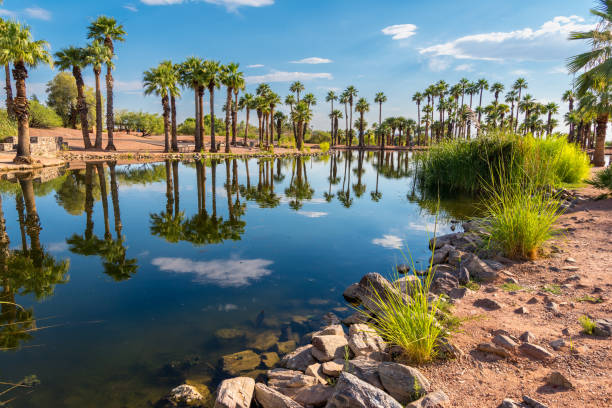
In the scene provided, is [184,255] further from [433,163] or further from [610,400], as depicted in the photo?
[433,163]

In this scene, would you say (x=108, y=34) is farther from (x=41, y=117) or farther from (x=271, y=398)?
(x=271, y=398)

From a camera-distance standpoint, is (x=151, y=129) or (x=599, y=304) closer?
(x=599, y=304)

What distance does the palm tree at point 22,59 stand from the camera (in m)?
23.6

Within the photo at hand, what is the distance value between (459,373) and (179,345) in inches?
150

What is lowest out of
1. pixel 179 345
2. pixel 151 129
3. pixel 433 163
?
pixel 179 345

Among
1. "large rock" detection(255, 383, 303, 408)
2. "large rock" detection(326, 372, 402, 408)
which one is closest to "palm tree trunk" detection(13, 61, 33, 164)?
"large rock" detection(255, 383, 303, 408)

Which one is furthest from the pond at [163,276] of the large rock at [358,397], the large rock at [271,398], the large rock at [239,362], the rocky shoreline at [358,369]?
the large rock at [358,397]

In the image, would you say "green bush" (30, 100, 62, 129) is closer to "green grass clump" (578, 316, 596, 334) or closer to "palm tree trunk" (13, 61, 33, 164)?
"palm tree trunk" (13, 61, 33, 164)

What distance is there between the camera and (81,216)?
12398 millimetres

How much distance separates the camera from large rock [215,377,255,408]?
3.61 meters

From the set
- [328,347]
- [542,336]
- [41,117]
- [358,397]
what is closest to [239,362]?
[328,347]

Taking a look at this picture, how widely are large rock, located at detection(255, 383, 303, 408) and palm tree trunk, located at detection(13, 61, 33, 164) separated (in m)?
30.0

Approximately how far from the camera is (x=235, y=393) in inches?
146

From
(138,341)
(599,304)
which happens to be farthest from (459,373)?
(138,341)
